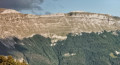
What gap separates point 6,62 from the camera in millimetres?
145250

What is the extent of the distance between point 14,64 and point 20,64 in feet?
17.0

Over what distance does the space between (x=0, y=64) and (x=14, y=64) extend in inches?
241

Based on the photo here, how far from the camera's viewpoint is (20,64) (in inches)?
5935

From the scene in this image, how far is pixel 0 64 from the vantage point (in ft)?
465

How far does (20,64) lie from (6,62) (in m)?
7.30

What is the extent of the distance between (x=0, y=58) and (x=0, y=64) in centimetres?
801

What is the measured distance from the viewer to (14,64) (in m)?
146

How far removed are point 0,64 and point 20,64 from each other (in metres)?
10.9

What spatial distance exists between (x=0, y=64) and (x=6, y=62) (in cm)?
381

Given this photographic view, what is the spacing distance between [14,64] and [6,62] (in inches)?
121
